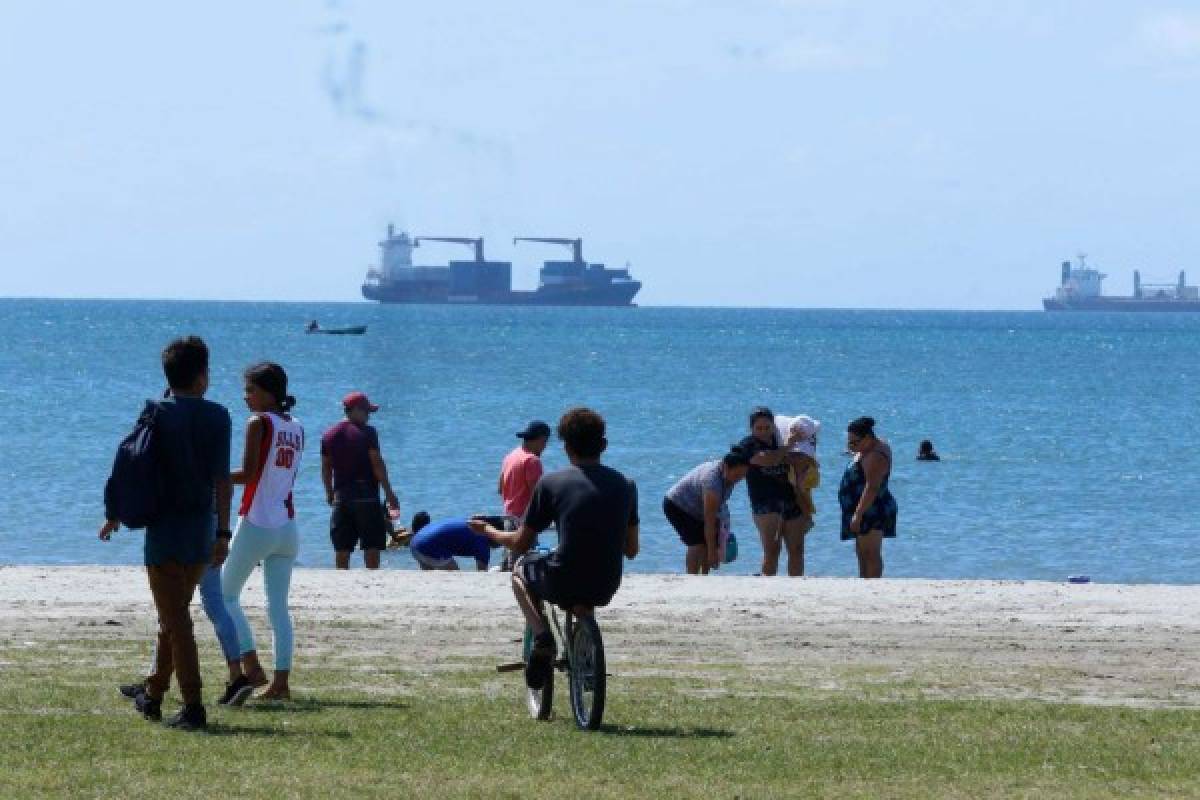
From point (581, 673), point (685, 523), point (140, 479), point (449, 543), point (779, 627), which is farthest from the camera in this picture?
point (449, 543)

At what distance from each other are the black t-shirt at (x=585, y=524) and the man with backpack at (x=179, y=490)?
4.35 feet

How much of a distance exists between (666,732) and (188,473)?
87.8 inches

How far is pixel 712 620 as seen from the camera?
13898 mm

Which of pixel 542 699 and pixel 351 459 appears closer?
pixel 542 699

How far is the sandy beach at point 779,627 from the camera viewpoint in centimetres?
1155

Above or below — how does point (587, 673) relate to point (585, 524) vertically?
below

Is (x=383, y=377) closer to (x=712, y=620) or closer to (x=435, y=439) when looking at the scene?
(x=435, y=439)

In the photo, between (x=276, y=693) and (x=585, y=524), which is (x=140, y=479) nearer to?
(x=276, y=693)

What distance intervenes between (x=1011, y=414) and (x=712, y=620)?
5414 centimetres

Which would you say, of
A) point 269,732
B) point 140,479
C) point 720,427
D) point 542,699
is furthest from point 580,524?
point 720,427

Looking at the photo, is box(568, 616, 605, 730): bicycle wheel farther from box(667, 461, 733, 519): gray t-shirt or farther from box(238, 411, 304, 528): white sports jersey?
box(667, 461, 733, 519): gray t-shirt

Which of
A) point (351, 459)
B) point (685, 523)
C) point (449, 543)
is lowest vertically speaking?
point (449, 543)

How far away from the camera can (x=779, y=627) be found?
44.6 ft

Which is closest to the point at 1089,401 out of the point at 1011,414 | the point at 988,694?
the point at 1011,414
